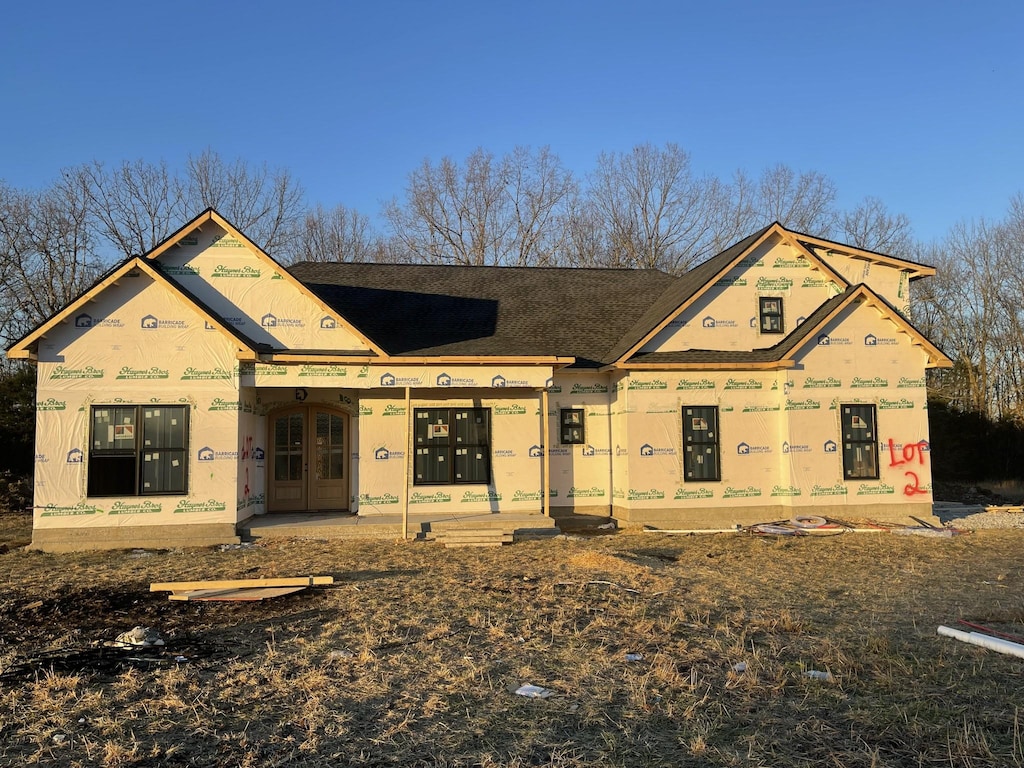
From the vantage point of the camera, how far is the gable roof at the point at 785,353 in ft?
48.5

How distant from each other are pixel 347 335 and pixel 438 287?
4.89m

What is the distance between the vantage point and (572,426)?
618 inches

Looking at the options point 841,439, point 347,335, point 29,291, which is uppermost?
point 29,291

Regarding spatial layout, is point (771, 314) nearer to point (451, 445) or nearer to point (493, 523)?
point (451, 445)

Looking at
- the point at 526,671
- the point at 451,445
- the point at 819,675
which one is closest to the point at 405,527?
the point at 451,445

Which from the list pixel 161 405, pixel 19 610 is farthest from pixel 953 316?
pixel 19 610

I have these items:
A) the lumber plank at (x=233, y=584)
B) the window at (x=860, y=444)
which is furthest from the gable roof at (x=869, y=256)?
the lumber plank at (x=233, y=584)

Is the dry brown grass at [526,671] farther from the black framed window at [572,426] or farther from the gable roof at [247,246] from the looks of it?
the black framed window at [572,426]

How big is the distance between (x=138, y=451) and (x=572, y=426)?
8.38 meters

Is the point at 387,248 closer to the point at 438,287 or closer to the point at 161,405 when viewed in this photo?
the point at 438,287

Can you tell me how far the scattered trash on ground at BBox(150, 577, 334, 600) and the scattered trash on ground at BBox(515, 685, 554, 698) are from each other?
13.9 ft

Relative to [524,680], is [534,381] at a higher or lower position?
higher

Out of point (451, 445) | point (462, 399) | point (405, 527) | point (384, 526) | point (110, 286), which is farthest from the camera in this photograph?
point (462, 399)

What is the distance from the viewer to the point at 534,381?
14.0 metres
